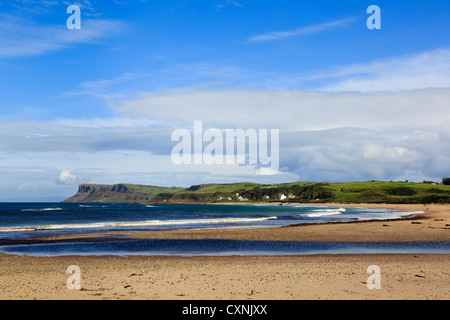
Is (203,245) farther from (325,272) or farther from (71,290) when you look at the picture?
(71,290)

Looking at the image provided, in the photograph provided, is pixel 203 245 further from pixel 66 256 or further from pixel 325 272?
pixel 325 272

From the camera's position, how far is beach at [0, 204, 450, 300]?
47.1 ft

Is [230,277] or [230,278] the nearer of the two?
[230,278]

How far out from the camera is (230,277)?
17703 millimetres

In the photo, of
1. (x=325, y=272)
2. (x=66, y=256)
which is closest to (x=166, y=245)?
(x=66, y=256)

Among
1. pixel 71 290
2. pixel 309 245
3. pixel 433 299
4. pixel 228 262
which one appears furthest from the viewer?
pixel 309 245

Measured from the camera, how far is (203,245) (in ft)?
106

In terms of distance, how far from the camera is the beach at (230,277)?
47.1ft

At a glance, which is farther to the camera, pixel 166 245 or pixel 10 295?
pixel 166 245

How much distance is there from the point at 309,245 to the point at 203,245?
823cm
